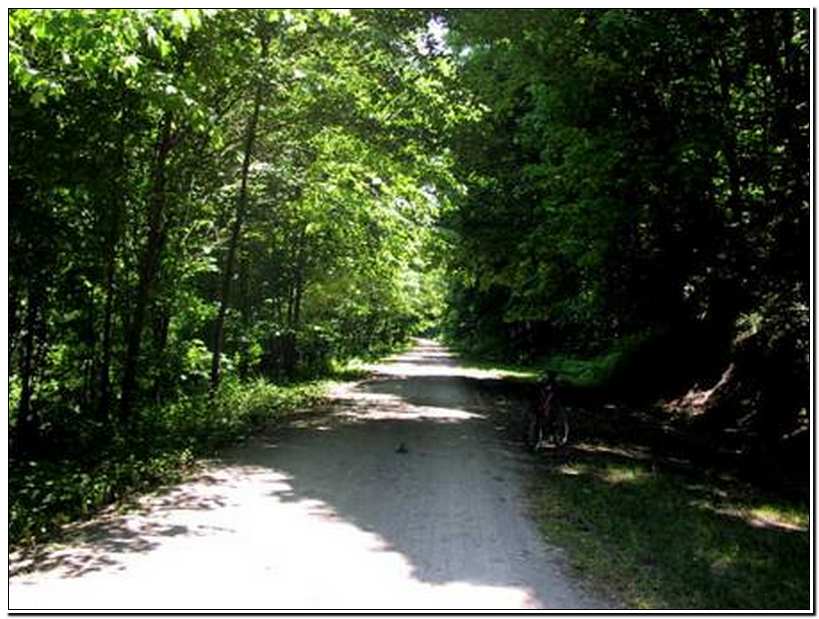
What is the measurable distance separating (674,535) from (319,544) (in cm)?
388

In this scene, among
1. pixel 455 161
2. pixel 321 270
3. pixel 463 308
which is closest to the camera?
pixel 455 161

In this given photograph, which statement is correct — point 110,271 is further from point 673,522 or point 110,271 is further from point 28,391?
point 673,522

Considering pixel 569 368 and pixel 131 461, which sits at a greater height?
pixel 569 368

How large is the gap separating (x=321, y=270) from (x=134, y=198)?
14.7 m

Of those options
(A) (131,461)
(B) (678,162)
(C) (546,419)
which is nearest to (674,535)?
(C) (546,419)

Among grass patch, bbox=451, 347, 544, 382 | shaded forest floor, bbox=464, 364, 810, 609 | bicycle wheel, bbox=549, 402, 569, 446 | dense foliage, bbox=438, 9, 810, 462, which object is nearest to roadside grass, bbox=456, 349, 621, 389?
grass patch, bbox=451, 347, 544, 382

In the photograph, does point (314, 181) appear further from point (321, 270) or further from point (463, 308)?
point (463, 308)

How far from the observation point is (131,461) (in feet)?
38.1

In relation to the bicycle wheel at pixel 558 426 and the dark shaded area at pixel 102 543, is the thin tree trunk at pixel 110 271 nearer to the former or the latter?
the dark shaded area at pixel 102 543

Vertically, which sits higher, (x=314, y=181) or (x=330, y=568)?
(x=314, y=181)

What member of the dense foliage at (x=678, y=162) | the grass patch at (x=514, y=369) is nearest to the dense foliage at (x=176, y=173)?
the dense foliage at (x=678, y=162)

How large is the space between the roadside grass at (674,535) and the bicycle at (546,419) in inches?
57.5
